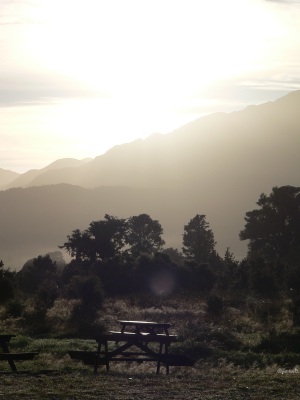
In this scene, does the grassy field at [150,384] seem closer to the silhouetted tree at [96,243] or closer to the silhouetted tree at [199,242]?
the silhouetted tree at [96,243]

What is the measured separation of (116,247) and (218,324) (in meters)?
45.6

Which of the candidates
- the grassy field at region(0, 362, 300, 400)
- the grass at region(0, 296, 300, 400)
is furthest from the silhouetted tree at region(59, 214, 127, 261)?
the grassy field at region(0, 362, 300, 400)

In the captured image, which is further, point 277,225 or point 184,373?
point 277,225

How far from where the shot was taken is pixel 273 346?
2734 centimetres

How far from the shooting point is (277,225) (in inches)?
3233

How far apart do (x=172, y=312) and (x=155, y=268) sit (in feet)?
82.6

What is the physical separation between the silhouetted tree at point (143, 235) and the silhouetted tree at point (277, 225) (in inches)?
458

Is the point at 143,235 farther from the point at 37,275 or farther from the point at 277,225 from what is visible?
the point at 37,275

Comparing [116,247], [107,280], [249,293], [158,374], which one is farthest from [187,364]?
[116,247]

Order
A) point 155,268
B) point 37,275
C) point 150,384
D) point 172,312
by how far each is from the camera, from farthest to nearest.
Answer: point 37,275 → point 155,268 → point 172,312 → point 150,384

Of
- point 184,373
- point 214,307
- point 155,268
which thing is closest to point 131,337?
point 184,373

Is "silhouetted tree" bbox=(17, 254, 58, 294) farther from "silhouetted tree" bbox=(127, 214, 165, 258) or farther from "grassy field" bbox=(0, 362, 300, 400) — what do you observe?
"grassy field" bbox=(0, 362, 300, 400)

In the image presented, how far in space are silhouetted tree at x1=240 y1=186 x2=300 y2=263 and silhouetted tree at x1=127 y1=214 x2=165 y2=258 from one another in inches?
458

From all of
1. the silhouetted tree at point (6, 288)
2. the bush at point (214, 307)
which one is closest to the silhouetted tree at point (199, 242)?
the silhouetted tree at point (6, 288)
